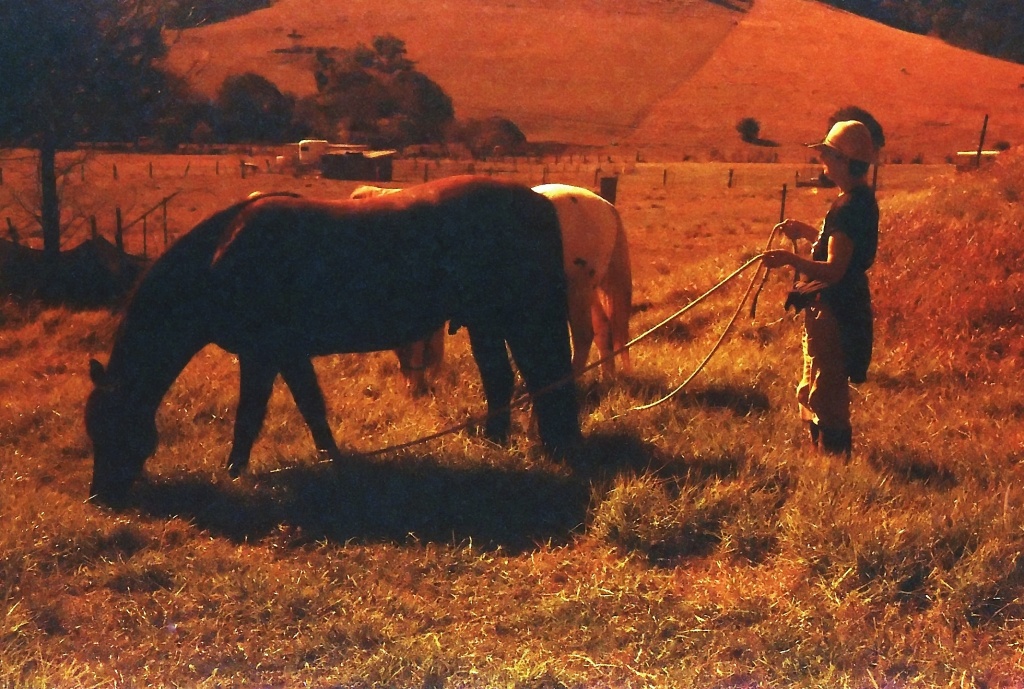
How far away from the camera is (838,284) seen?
4.71 metres

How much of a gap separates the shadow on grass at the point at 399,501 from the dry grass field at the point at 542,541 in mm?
17

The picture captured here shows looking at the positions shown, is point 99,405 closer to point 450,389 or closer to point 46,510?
point 46,510

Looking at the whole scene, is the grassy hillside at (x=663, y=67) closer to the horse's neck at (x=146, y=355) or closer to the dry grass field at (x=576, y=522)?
the dry grass field at (x=576, y=522)

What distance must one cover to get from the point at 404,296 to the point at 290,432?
4.63ft

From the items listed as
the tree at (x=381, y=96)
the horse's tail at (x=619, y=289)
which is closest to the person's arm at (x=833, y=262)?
the horse's tail at (x=619, y=289)

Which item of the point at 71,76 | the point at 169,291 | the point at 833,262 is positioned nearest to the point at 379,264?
the point at 169,291

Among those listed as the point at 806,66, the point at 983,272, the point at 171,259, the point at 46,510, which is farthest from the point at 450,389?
the point at 806,66

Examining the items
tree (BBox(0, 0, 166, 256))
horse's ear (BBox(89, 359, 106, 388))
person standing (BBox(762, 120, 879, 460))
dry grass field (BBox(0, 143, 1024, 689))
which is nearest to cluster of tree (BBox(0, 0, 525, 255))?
tree (BBox(0, 0, 166, 256))

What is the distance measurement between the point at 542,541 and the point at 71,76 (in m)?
10.7

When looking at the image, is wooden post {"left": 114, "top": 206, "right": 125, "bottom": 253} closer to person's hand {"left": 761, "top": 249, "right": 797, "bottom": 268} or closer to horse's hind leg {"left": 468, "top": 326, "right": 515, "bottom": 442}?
horse's hind leg {"left": 468, "top": 326, "right": 515, "bottom": 442}

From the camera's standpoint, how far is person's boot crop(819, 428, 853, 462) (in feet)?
16.2

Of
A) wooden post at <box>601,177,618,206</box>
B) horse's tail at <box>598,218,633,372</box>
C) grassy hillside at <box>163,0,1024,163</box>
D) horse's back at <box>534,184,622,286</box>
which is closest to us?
horse's back at <box>534,184,622,286</box>

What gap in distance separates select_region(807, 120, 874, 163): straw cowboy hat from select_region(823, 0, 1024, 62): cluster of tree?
9.21m

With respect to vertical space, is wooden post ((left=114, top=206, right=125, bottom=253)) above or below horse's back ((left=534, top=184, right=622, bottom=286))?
below
